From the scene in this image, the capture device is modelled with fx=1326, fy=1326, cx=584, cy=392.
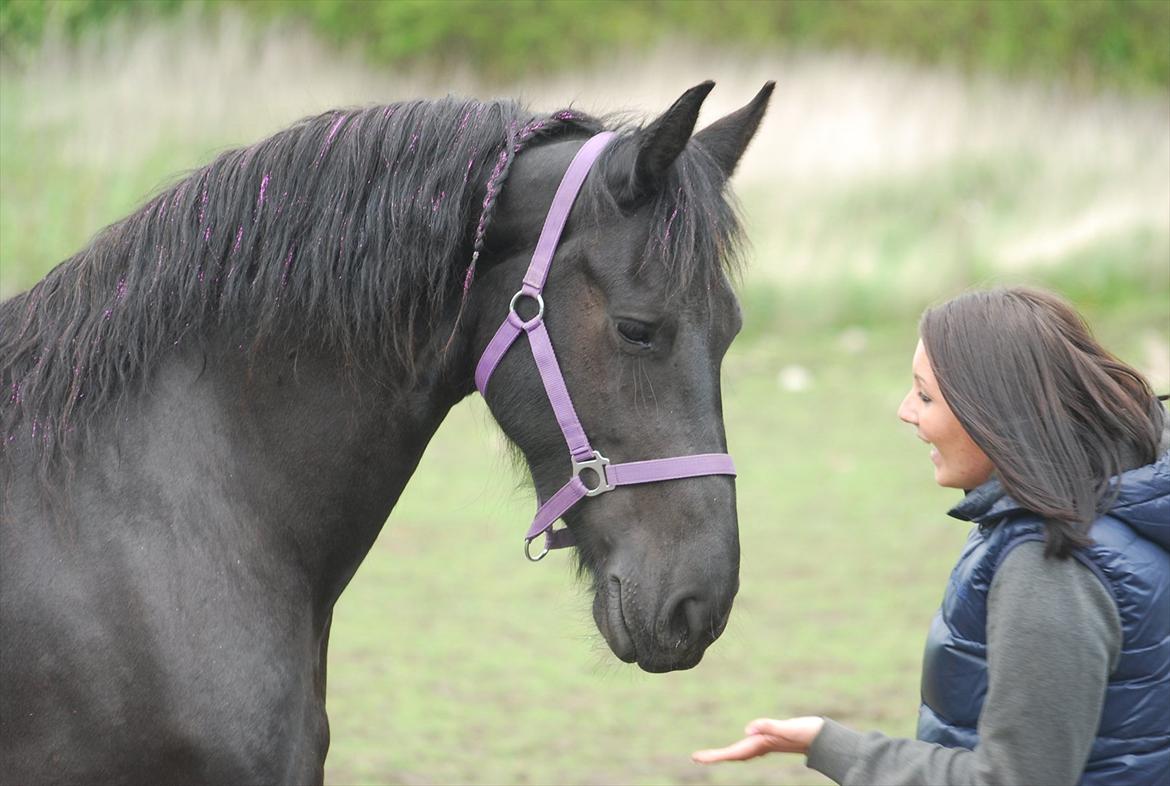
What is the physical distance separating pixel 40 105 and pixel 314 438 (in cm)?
905

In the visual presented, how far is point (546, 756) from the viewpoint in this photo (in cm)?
453

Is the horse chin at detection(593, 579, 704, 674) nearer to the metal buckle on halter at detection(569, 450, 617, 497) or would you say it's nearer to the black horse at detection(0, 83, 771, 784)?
the black horse at detection(0, 83, 771, 784)

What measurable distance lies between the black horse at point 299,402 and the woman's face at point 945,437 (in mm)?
334

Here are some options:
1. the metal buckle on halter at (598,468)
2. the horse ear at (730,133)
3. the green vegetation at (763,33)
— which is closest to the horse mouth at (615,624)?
the metal buckle on halter at (598,468)

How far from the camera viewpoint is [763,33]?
11445mm

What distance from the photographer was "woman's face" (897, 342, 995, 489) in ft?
6.79

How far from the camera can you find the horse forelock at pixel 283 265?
88.0 inches

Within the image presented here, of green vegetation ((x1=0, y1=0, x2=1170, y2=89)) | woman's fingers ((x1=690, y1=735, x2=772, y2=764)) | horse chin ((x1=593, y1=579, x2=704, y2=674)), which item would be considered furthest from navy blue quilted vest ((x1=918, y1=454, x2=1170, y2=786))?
green vegetation ((x1=0, y1=0, x2=1170, y2=89))

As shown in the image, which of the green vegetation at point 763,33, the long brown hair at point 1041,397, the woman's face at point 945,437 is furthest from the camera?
the green vegetation at point 763,33

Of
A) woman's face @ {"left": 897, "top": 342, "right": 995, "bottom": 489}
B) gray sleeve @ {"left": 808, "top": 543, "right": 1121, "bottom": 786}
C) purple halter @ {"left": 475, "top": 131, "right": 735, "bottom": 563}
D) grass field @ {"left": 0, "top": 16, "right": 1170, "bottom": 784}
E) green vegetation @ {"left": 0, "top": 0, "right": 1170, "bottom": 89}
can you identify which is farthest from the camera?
green vegetation @ {"left": 0, "top": 0, "right": 1170, "bottom": 89}

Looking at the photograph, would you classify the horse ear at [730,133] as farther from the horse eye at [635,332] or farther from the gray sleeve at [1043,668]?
the gray sleeve at [1043,668]

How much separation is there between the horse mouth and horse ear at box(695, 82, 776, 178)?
78cm

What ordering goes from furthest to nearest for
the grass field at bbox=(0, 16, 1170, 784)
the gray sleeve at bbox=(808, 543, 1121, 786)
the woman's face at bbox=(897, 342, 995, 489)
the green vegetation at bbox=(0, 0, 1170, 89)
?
the green vegetation at bbox=(0, 0, 1170, 89), the grass field at bbox=(0, 16, 1170, 784), the woman's face at bbox=(897, 342, 995, 489), the gray sleeve at bbox=(808, 543, 1121, 786)

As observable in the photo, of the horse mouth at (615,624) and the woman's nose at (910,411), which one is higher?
the woman's nose at (910,411)
